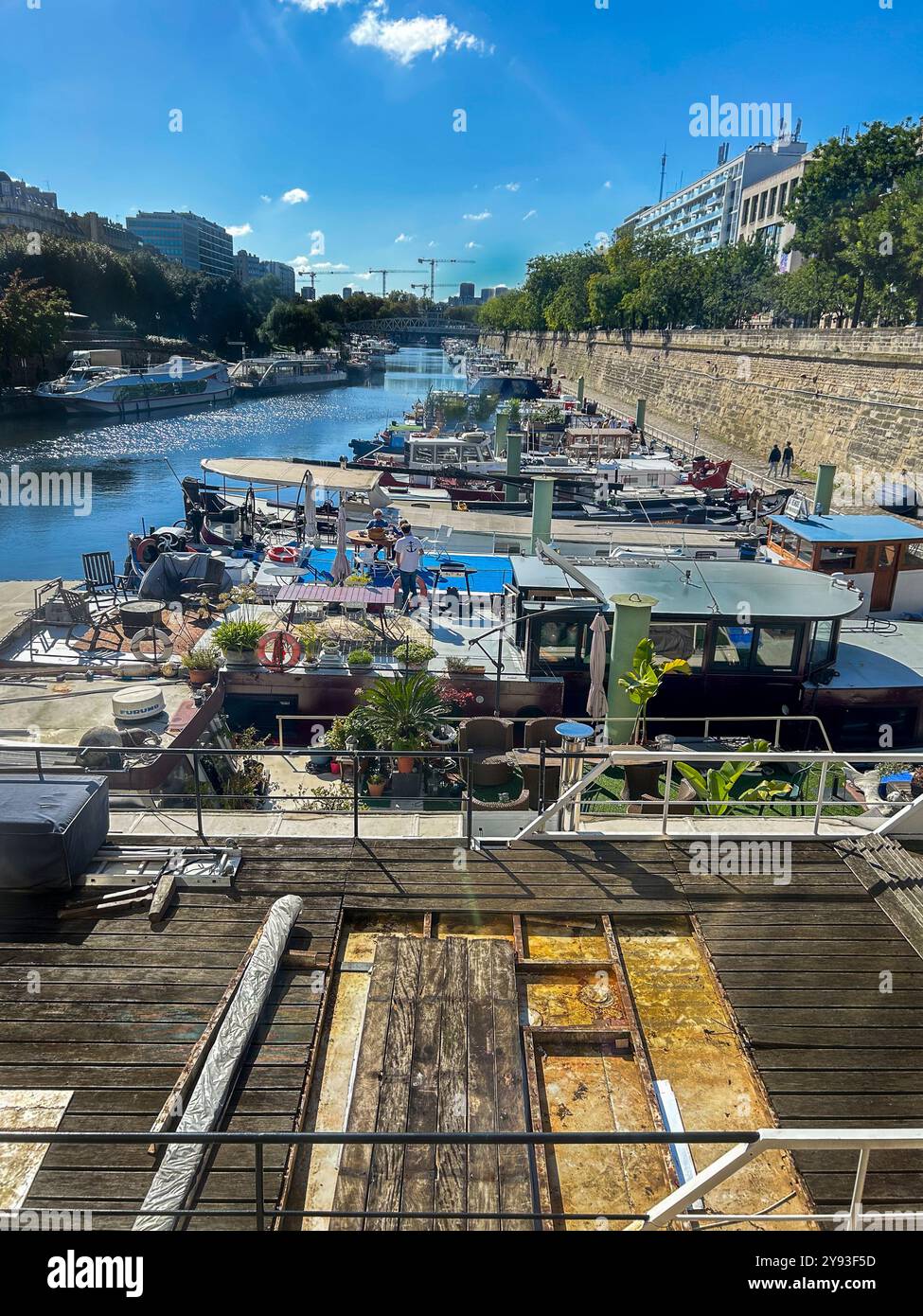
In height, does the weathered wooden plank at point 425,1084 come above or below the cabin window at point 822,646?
below

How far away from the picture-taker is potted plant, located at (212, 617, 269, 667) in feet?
47.6

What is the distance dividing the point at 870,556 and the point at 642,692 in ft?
30.1

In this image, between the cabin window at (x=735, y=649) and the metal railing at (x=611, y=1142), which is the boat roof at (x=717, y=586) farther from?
the metal railing at (x=611, y=1142)

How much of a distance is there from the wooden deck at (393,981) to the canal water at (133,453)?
83.0 ft

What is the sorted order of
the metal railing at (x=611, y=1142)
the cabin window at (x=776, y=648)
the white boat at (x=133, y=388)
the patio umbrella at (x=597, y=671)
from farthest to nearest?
the white boat at (x=133, y=388) → the cabin window at (x=776, y=648) → the patio umbrella at (x=597, y=671) → the metal railing at (x=611, y=1142)

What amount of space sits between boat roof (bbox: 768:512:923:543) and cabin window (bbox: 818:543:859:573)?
0.16 meters

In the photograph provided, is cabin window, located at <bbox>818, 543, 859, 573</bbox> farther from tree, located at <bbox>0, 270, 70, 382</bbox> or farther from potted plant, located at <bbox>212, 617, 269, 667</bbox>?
tree, located at <bbox>0, 270, 70, 382</bbox>

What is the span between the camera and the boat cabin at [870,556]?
704 inches

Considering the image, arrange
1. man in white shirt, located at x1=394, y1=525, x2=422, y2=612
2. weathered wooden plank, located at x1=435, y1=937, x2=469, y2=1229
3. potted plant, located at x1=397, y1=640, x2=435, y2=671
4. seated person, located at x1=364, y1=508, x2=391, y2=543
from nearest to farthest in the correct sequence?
weathered wooden plank, located at x1=435, y1=937, x2=469, y2=1229 → potted plant, located at x1=397, y1=640, x2=435, y2=671 → man in white shirt, located at x1=394, y1=525, x2=422, y2=612 → seated person, located at x1=364, y1=508, x2=391, y2=543

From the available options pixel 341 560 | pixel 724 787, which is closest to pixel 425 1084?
pixel 724 787

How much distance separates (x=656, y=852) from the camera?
7.40 meters
